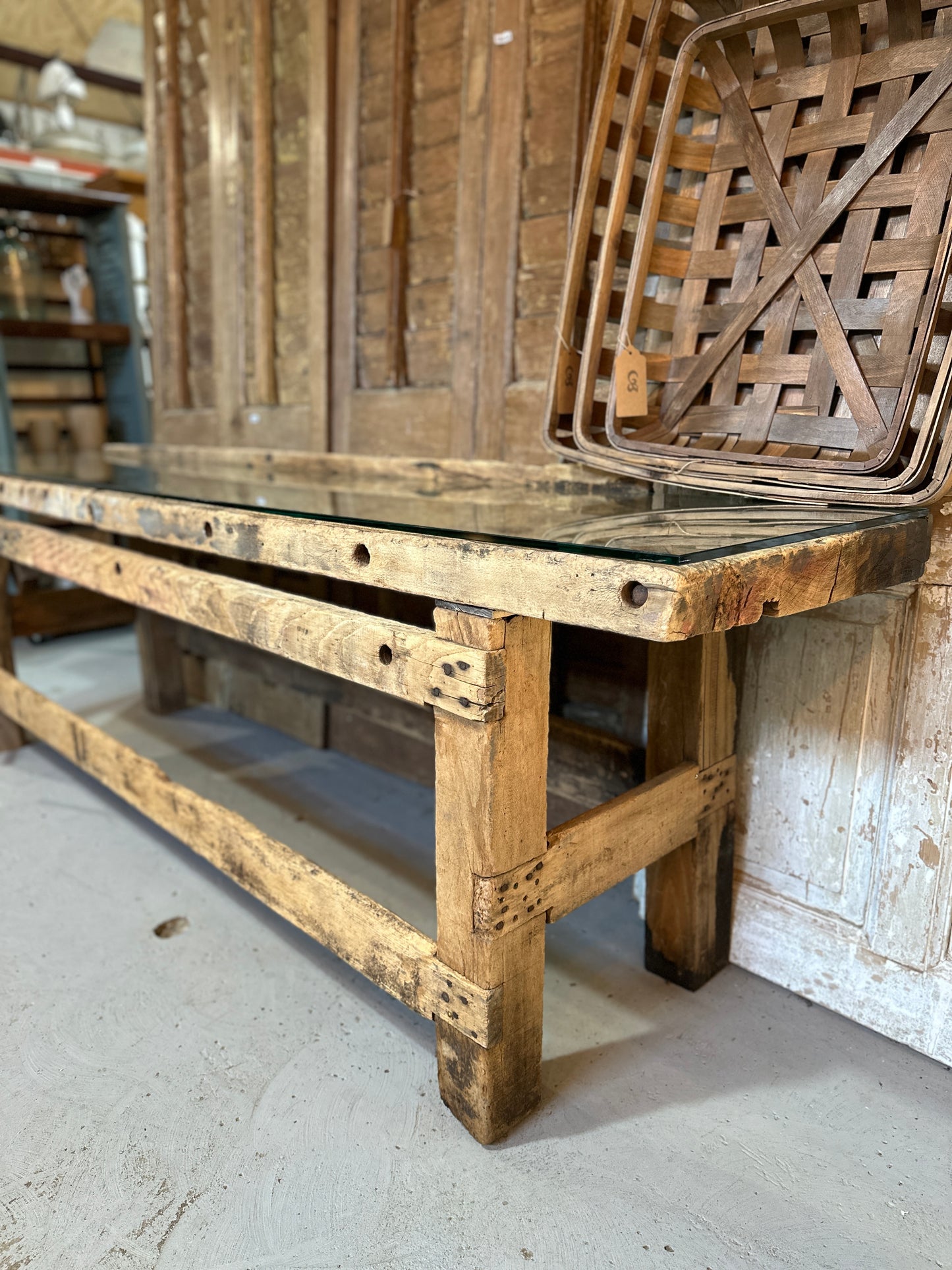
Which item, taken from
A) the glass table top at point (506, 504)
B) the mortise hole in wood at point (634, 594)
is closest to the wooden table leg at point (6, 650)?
the glass table top at point (506, 504)

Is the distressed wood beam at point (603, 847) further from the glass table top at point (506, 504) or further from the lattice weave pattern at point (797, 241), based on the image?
the lattice weave pattern at point (797, 241)

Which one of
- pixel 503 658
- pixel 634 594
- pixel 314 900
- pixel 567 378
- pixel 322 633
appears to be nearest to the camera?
pixel 634 594

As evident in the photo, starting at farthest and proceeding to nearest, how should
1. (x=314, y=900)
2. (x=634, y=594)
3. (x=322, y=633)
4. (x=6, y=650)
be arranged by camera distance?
(x=6, y=650) → (x=314, y=900) → (x=322, y=633) → (x=634, y=594)

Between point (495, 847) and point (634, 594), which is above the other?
point (634, 594)

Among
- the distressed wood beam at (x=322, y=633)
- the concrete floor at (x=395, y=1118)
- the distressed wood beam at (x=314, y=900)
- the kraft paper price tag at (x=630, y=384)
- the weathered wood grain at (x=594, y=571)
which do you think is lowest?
the concrete floor at (x=395, y=1118)

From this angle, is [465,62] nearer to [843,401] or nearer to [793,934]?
[843,401]

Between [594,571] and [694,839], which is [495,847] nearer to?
[594,571]

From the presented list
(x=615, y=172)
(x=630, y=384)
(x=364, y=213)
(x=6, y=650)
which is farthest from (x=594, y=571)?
(x=6, y=650)

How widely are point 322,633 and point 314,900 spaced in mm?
441

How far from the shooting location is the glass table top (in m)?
0.98

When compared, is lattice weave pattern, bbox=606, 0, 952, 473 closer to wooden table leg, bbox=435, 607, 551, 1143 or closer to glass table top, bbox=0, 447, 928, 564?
glass table top, bbox=0, 447, 928, 564

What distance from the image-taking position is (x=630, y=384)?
154 cm

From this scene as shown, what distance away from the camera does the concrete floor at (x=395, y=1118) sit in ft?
3.54

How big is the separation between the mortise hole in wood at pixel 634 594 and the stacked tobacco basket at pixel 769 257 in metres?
0.52
